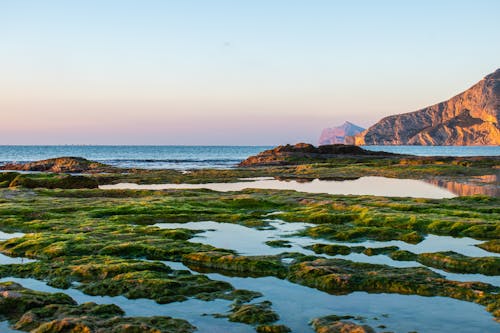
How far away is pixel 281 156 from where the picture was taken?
95375 millimetres

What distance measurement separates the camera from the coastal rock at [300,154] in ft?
299

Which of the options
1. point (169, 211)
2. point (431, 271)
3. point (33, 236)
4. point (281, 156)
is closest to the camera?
point (431, 271)

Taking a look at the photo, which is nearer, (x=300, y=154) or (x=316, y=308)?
(x=316, y=308)

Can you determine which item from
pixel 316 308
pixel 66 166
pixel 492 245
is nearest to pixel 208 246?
pixel 316 308

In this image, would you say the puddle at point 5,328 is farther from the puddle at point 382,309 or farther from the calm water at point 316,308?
the puddle at point 382,309

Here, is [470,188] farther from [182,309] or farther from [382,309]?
[182,309]

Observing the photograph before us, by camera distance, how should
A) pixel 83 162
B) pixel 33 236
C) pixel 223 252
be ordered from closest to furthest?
1. pixel 223 252
2. pixel 33 236
3. pixel 83 162

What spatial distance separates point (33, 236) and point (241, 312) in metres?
11.8

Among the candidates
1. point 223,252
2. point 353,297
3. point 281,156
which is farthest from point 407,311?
point 281,156

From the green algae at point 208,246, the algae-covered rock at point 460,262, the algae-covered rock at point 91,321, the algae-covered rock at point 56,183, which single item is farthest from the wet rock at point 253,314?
the algae-covered rock at point 56,183

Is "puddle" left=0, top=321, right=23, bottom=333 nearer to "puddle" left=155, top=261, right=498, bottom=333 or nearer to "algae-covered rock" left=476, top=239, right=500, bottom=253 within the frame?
"puddle" left=155, top=261, right=498, bottom=333

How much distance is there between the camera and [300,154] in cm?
9781

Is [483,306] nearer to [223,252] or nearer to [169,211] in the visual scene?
[223,252]

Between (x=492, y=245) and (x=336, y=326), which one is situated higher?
(x=492, y=245)
